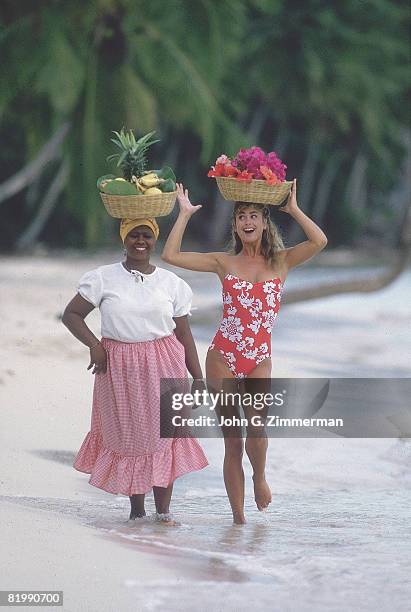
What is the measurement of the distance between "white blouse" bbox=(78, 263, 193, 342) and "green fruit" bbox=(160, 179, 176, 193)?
272 millimetres

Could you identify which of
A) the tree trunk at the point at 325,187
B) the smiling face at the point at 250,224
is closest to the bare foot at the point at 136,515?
the smiling face at the point at 250,224

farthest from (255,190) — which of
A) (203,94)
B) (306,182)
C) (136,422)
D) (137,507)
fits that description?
(306,182)

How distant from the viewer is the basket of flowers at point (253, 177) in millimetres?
4367

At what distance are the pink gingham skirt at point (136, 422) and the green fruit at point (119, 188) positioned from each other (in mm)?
469

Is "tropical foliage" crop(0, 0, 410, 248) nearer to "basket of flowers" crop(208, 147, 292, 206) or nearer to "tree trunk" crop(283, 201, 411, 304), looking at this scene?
"tree trunk" crop(283, 201, 411, 304)

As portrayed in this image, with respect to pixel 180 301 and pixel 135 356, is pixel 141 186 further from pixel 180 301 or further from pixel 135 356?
pixel 135 356

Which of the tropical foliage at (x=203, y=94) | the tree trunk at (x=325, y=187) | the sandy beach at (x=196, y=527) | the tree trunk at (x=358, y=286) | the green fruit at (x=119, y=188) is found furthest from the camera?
the tree trunk at (x=325, y=187)

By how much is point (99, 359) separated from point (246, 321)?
0.47 metres

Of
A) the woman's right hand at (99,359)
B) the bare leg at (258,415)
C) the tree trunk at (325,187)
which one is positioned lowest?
the tree trunk at (325,187)

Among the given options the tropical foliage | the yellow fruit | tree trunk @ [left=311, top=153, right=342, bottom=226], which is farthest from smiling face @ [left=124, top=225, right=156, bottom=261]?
tree trunk @ [left=311, top=153, right=342, bottom=226]

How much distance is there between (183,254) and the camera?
4.46 metres

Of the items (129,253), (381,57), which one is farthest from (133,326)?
(381,57)

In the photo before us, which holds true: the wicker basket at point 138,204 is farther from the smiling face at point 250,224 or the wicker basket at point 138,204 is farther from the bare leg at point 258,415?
the bare leg at point 258,415

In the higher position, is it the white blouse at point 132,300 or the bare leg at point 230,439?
the white blouse at point 132,300
